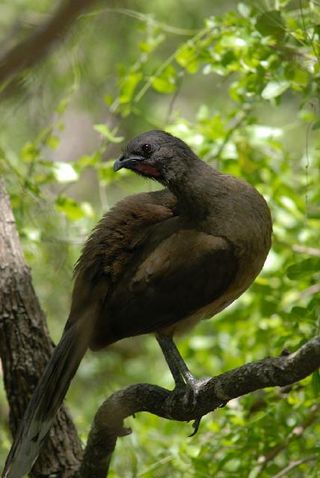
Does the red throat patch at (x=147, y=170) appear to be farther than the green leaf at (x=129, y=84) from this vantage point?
No

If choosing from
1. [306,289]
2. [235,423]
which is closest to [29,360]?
[235,423]

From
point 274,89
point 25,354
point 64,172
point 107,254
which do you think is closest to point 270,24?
point 274,89

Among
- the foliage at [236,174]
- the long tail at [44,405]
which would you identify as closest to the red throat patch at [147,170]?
the foliage at [236,174]

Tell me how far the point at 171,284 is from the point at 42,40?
6.90ft

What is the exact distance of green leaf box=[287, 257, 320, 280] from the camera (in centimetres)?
343

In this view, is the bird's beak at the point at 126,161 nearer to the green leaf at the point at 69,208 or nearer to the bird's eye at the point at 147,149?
the bird's eye at the point at 147,149

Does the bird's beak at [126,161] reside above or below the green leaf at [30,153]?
below

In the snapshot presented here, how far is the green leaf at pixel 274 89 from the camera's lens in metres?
3.63

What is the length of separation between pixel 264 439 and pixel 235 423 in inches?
6.6

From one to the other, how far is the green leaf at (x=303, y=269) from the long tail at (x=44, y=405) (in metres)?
0.97

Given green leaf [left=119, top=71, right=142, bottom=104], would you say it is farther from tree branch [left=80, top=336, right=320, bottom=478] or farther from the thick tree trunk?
tree branch [left=80, top=336, right=320, bottom=478]

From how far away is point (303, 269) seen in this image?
11.3 feet

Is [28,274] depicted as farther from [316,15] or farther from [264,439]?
[316,15]

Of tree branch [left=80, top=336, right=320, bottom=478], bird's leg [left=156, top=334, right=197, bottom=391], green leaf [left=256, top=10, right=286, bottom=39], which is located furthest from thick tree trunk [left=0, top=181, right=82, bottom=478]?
green leaf [left=256, top=10, right=286, bottom=39]
